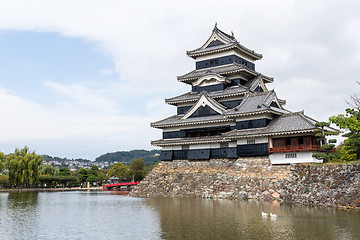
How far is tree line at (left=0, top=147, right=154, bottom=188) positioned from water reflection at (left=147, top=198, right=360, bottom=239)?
43052 millimetres

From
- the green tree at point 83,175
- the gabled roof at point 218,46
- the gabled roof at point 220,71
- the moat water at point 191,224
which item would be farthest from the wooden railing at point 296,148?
the green tree at point 83,175

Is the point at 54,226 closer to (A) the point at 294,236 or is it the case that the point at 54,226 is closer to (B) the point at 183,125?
(A) the point at 294,236

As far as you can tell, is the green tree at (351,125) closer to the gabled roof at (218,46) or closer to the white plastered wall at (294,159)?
the white plastered wall at (294,159)

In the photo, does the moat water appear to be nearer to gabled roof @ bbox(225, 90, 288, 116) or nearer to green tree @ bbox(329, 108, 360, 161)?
green tree @ bbox(329, 108, 360, 161)

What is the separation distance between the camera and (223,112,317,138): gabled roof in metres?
32.4

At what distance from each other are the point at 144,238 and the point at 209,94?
94.7 ft

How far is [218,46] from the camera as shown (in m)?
46.0

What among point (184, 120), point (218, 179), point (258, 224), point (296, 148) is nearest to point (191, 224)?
point (258, 224)

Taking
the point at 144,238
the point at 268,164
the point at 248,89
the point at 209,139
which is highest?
the point at 248,89

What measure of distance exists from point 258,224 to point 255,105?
786 inches

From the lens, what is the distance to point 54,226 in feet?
63.7

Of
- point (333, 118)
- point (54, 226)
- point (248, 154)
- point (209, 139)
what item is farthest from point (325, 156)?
point (54, 226)

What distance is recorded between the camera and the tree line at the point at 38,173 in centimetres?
5928

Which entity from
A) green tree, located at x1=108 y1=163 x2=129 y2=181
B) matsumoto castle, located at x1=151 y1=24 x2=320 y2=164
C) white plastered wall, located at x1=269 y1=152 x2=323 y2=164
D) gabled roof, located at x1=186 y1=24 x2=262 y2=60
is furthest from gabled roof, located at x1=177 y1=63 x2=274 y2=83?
green tree, located at x1=108 y1=163 x2=129 y2=181
